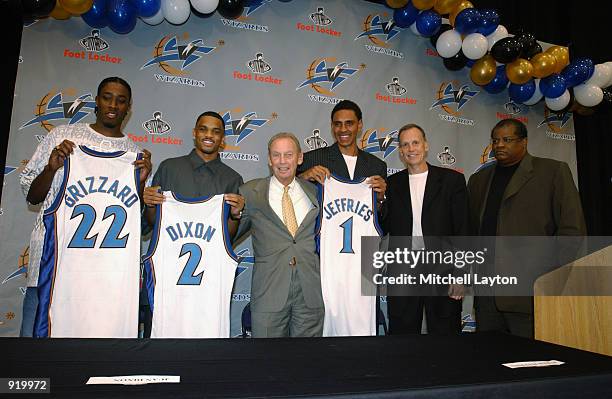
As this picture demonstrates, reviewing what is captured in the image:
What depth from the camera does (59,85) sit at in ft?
11.8

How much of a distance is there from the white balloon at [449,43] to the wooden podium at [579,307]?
2822 millimetres

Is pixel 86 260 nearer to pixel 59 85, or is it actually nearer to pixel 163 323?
pixel 163 323

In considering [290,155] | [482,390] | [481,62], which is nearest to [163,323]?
[290,155]

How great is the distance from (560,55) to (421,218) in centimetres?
257

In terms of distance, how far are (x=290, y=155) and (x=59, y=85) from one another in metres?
2.26

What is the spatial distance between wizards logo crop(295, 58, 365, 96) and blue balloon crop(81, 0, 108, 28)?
1.74m

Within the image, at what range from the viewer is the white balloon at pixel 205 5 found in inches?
136

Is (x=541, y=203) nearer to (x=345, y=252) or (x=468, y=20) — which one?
(x=345, y=252)

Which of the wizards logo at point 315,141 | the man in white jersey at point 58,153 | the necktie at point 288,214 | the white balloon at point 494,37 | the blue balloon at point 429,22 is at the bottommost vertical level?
the necktie at point 288,214

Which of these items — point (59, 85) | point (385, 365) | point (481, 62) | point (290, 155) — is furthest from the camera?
point (481, 62)

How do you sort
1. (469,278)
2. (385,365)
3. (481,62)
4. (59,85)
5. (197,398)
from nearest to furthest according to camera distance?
(197,398), (385,365), (469,278), (59,85), (481,62)

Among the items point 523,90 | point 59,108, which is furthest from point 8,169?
point 523,90

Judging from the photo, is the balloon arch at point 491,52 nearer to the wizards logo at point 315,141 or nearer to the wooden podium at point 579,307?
the wizards logo at point 315,141

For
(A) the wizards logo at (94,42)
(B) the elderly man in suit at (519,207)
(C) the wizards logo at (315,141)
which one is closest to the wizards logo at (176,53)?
(A) the wizards logo at (94,42)
